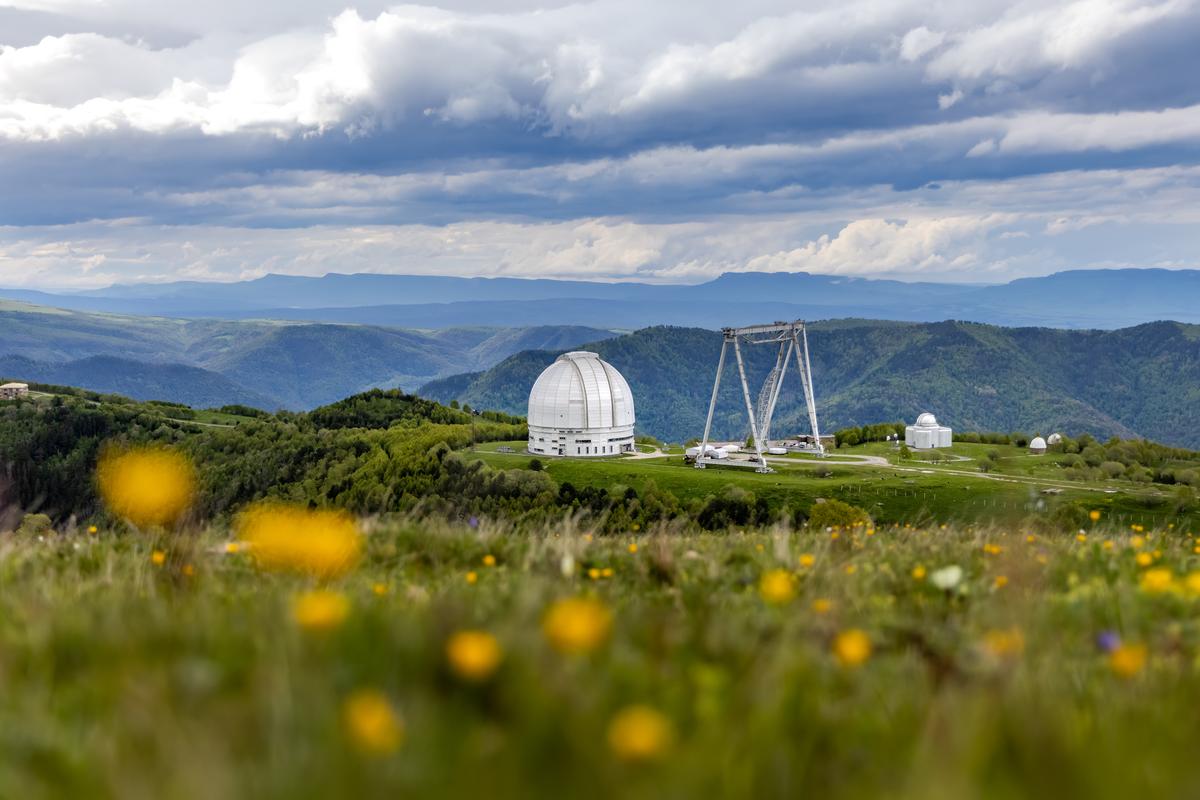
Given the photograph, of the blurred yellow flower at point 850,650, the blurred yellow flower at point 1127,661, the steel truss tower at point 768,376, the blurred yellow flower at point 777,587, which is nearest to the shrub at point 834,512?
the steel truss tower at point 768,376

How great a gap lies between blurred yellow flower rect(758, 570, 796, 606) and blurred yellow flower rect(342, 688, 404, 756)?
3.06 m

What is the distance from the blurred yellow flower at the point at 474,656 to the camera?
3.43m

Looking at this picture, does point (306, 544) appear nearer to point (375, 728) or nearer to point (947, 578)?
point (947, 578)

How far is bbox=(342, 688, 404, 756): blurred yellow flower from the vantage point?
299 cm

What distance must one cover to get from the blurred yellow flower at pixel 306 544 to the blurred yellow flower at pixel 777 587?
12.4 feet

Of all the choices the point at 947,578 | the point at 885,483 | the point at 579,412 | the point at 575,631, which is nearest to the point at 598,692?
the point at 575,631

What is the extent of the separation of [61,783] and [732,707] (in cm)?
265

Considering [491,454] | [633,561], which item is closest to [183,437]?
[491,454]

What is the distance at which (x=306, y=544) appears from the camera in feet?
29.1

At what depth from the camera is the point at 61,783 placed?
332 centimetres

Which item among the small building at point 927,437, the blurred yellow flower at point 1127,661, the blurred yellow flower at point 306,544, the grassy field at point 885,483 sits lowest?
the grassy field at point 885,483

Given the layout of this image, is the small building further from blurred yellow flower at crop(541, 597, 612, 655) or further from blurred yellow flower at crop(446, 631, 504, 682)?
blurred yellow flower at crop(541, 597, 612, 655)

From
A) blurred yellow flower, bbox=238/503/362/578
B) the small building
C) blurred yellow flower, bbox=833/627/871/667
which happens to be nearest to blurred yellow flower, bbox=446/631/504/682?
blurred yellow flower, bbox=833/627/871/667

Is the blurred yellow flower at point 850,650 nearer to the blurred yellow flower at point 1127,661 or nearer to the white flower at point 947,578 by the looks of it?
the blurred yellow flower at point 1127,661
